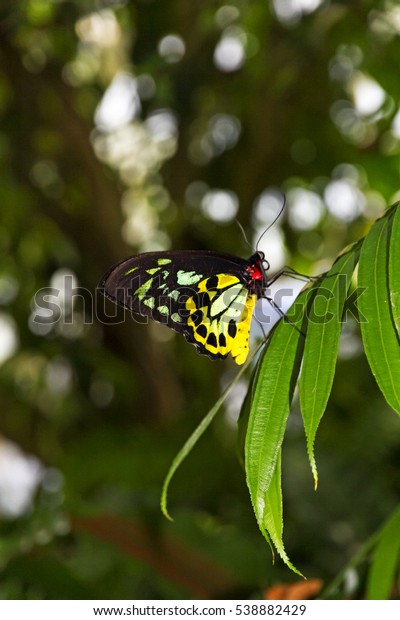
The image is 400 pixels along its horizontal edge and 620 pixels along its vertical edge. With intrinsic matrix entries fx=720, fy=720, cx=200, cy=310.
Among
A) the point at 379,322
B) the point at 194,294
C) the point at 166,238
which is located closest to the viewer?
the point at 379,322

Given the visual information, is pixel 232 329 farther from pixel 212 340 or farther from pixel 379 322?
pixel 379 322

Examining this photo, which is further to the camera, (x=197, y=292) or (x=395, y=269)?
(x=197, y=292)

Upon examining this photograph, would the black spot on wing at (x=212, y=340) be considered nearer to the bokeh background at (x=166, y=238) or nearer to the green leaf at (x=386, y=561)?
the green leaf at (x=386, y=561)

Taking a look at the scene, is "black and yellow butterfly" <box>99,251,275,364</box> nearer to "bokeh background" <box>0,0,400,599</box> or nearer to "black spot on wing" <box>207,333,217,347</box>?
"black spot on wing" <box>207,333,217,347</box>

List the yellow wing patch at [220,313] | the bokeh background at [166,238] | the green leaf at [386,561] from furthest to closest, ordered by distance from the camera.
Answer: the bokeh background at [166,238], the green leaf at [386,561], the yellow wing patch at [220,313]

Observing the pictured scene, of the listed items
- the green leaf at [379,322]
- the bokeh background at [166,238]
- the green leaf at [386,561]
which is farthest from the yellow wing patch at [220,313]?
the bokeh background at [166,238]

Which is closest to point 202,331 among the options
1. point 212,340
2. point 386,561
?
point 212,340

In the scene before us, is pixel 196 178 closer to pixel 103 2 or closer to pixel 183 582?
pixel 103 2
